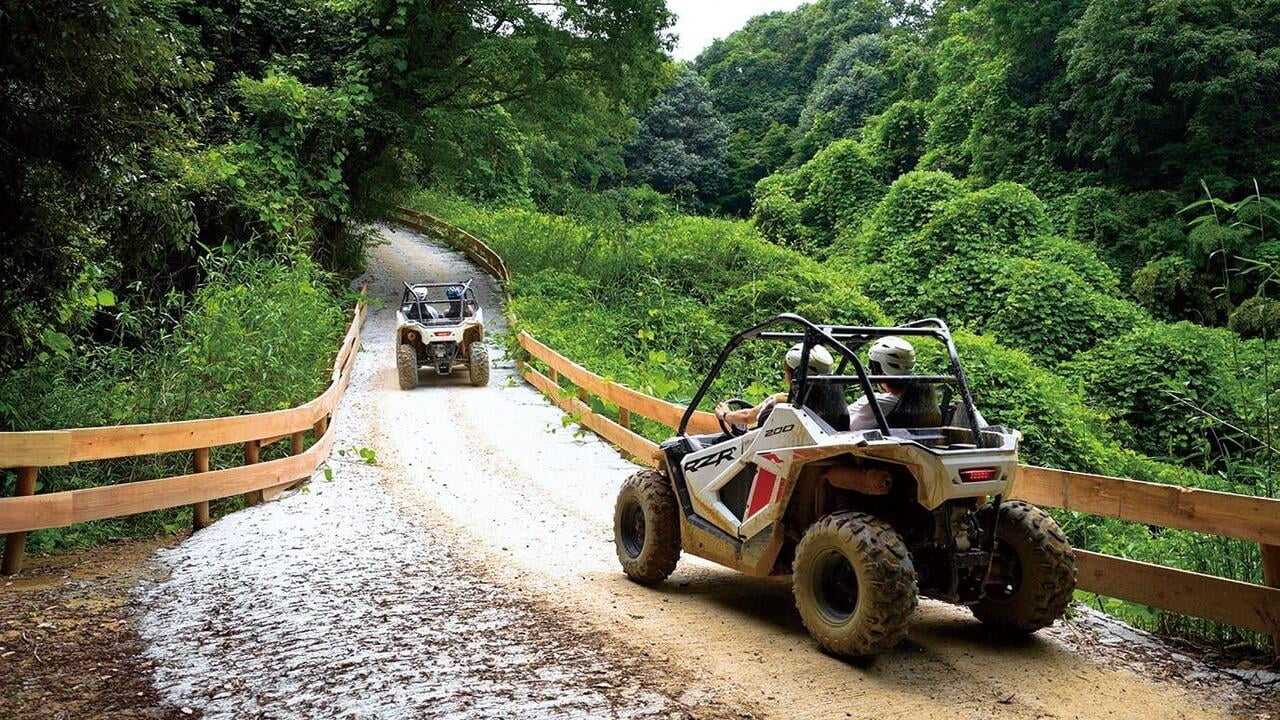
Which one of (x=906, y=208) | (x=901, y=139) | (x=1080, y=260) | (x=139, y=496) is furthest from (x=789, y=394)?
(x=901, y=139)

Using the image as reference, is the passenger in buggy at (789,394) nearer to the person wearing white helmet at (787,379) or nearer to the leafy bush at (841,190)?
the person wearing white helmet at (787,379)

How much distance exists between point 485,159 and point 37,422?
18125 millimetres

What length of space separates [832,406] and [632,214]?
1229 inches

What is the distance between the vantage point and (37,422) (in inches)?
343

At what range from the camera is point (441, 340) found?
16641 mm

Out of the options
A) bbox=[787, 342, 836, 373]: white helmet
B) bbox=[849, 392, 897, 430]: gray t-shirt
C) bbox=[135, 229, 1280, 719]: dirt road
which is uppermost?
bbox=[787, 342, 836, 373]: white helmet

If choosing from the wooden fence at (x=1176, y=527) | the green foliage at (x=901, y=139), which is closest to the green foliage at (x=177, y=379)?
the wooden fence at (x=1176, y=527)

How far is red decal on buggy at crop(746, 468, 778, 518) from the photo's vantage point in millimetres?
5285

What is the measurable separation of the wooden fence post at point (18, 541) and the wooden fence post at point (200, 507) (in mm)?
1622

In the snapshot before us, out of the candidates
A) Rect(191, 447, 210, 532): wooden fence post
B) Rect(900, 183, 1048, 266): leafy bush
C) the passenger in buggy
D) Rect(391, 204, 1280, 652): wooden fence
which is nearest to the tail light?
the passenger in buggy

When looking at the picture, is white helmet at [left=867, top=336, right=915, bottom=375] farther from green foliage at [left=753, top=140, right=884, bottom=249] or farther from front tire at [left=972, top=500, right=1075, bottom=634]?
green foliage at [left=753, top=140, right=884, bottom=249]

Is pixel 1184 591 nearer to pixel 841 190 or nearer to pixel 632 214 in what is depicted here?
pixel 841 190

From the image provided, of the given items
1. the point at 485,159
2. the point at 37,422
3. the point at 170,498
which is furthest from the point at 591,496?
the point at 485,159

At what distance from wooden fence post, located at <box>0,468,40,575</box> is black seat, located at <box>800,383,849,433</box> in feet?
16.7
